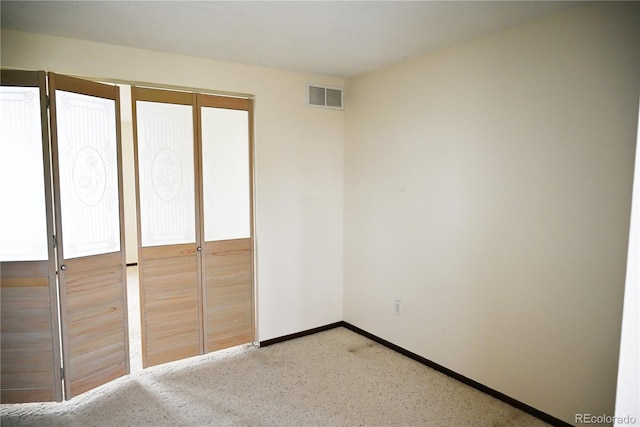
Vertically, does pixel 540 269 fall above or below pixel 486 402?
above

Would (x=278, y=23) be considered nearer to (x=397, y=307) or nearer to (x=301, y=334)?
(x=397, y=307)

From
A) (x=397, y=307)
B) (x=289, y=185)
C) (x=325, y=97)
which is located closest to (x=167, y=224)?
(x=289, y=185)

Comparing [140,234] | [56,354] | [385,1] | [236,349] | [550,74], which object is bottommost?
[236,349]

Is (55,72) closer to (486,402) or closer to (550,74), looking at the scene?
(550,74)

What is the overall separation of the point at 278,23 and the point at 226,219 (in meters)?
1.70

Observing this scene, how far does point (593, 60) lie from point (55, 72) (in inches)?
134

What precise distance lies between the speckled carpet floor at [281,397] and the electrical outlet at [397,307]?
0.37m

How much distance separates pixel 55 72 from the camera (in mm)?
2703

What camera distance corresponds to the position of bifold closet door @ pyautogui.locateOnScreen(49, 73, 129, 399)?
265 centimetres

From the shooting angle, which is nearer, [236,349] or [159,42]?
[159,42]

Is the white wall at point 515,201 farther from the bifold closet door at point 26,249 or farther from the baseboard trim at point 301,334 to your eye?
the bifold closet door at point 26,249

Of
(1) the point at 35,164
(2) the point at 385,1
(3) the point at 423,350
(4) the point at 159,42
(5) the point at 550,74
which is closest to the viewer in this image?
(2) the point at 385,1

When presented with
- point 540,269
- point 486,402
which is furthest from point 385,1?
point 486,402

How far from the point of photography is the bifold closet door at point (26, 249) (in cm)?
251
